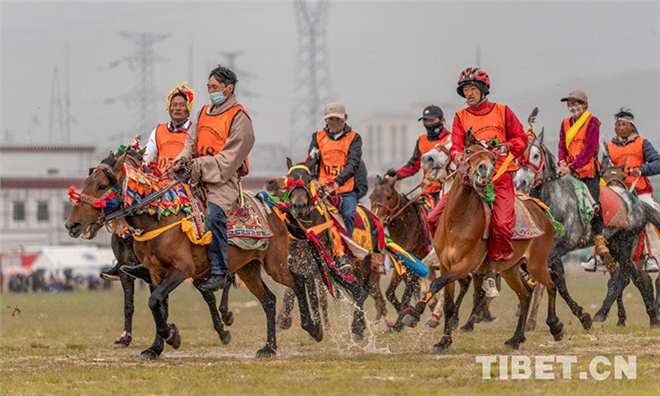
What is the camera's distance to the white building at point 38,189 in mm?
102688

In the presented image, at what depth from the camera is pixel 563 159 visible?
55.1 ft

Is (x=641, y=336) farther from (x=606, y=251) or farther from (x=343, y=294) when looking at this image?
(x=343, y=294)

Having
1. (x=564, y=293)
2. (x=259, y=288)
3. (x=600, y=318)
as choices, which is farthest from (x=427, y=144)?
(x=259, y=288)

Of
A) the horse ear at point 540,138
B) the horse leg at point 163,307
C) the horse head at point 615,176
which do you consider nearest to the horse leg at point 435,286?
the horse leg at point 163,307

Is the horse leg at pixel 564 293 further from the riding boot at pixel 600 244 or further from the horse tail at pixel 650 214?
the horse tail at pixel 650 214

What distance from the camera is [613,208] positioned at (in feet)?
56.5

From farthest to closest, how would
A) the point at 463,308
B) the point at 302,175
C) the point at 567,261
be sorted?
the point at 567,261, the point at 463,308, the point at 302,175

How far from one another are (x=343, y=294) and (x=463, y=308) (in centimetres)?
961

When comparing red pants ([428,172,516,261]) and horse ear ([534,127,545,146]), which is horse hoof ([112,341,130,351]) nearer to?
red pants ([428,172,516,261])

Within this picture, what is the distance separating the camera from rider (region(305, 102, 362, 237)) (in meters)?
15.4

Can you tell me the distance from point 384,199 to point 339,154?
2.03m

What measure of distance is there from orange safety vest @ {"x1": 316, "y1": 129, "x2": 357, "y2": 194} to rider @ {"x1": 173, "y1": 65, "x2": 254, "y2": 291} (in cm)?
268

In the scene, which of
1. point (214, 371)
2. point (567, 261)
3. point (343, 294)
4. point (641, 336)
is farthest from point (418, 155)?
point (567, 261)

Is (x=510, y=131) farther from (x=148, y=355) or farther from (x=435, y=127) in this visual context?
(x=148, y=355)
